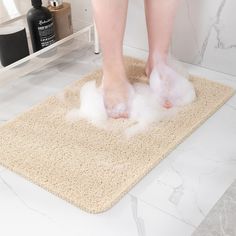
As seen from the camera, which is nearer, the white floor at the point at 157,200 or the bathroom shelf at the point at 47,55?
the white floor at the point at 157,200

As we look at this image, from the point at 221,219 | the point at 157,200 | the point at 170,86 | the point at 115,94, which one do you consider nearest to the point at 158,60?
the point at 170,86

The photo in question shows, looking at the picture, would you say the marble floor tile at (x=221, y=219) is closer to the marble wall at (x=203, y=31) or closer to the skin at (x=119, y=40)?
the skin at (x=119, y=40)

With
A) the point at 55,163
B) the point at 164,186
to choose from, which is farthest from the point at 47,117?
the point at 164,186

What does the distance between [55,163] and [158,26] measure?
20.5 inches

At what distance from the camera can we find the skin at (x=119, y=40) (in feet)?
3.64

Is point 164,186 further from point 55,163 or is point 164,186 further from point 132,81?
point 132,81

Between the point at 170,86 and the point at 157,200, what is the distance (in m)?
0.45

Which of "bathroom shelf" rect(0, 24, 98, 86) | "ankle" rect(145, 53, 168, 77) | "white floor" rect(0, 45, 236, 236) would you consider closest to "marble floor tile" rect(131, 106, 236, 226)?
"white floor" rect(0, 45, 236, 236)

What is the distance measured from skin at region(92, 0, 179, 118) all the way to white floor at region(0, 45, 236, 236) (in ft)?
0.68

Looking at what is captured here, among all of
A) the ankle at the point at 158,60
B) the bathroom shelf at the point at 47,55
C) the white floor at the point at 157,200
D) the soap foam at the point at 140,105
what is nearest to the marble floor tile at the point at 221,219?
the white floor at the point at 157,200

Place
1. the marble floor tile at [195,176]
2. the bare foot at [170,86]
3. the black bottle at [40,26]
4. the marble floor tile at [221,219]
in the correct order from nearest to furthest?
the marble floor tile at [221,219], the marble floor tile at [195,176], the bare foot at [170,86], the black bottle at [40,26]

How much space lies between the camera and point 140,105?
116 centimetres

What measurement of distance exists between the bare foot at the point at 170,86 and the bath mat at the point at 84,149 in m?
0.03

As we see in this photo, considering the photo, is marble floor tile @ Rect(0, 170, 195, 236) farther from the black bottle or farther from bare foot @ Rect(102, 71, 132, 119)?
the black bottle
